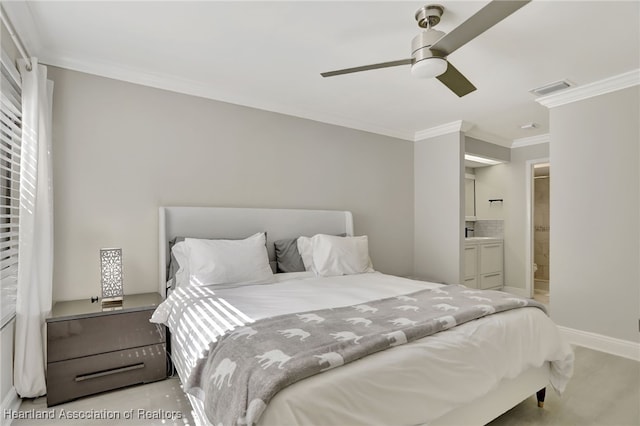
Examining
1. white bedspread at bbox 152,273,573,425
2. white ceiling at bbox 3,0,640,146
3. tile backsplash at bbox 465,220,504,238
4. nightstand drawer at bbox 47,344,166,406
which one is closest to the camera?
white bedspread at bbox 152,273,573,425

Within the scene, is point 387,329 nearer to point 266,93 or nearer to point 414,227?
point 266,93

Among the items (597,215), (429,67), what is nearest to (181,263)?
(429,67)

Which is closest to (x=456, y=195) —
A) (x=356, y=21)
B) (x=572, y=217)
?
(x=572, y=217)

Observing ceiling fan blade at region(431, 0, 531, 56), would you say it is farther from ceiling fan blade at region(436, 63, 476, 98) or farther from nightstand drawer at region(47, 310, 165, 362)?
nightstand drawer at region(47, 310, 165, 362)

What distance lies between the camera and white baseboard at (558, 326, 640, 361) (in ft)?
9.70

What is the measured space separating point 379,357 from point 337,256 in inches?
71.5

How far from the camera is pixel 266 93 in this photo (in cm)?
331

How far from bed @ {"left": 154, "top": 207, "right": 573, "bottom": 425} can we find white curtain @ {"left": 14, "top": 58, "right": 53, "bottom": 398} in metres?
0.74

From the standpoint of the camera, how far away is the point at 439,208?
453cm

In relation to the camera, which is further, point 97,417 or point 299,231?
point 299,231

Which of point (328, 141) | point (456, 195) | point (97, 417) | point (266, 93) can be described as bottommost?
point (97, 417)

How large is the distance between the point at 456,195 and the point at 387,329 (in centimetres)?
312

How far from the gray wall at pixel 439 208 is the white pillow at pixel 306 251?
6.59ft

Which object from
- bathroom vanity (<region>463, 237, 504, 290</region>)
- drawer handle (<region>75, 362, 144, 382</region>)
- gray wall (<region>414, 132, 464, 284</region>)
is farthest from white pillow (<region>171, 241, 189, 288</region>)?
bathroom vanity (<region>463, 237, 504, 290</region>)
